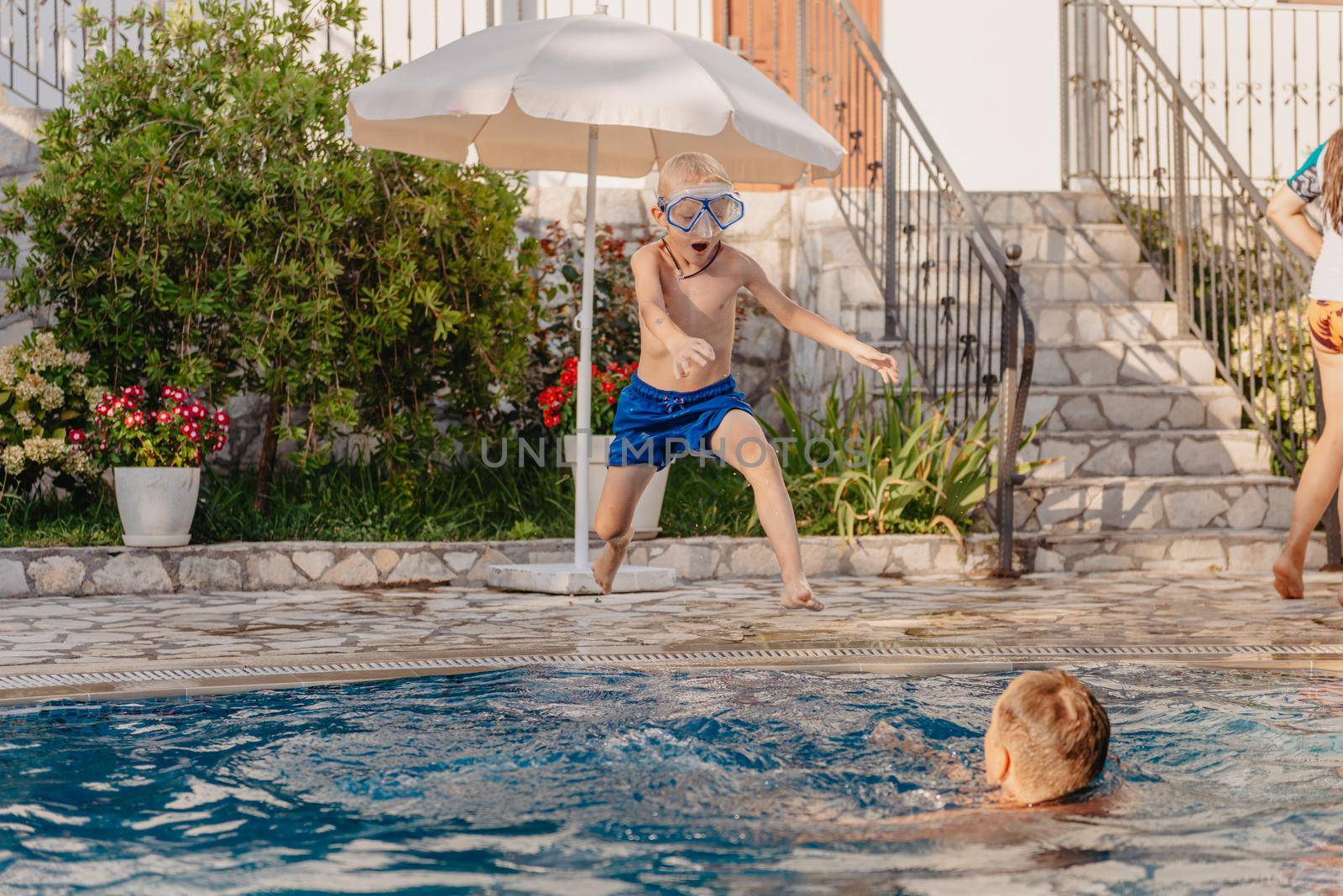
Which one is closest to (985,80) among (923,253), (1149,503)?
(923,253)

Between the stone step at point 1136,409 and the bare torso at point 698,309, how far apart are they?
4024mm

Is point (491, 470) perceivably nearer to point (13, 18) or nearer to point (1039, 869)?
point (13, 18)

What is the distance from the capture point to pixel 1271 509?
25.4 ft

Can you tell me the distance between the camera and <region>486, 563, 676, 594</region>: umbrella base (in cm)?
645

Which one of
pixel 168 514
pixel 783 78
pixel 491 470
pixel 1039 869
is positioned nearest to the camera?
pixel 1039 869

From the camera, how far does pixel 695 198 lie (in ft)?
14.4

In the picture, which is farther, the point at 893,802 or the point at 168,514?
the point at 168,514

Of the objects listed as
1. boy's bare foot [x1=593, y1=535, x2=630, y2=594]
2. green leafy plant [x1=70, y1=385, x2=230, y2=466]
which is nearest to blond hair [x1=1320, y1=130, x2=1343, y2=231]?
boy's bare foot [x1=593, y1=535, x2=630, y2=594]

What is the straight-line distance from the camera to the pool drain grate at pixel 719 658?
430 centimetres

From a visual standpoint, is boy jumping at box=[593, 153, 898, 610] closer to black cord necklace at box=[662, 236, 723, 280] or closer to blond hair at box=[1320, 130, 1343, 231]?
black cord necklace at box=[662, 236, 723, 280]

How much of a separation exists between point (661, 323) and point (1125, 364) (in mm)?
5103

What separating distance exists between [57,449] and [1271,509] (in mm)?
5885

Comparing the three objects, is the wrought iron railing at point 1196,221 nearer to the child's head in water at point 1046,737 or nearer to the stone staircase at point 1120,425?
the stone staircase at point 1120,425

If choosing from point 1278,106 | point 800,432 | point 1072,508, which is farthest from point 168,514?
point 1278,106
